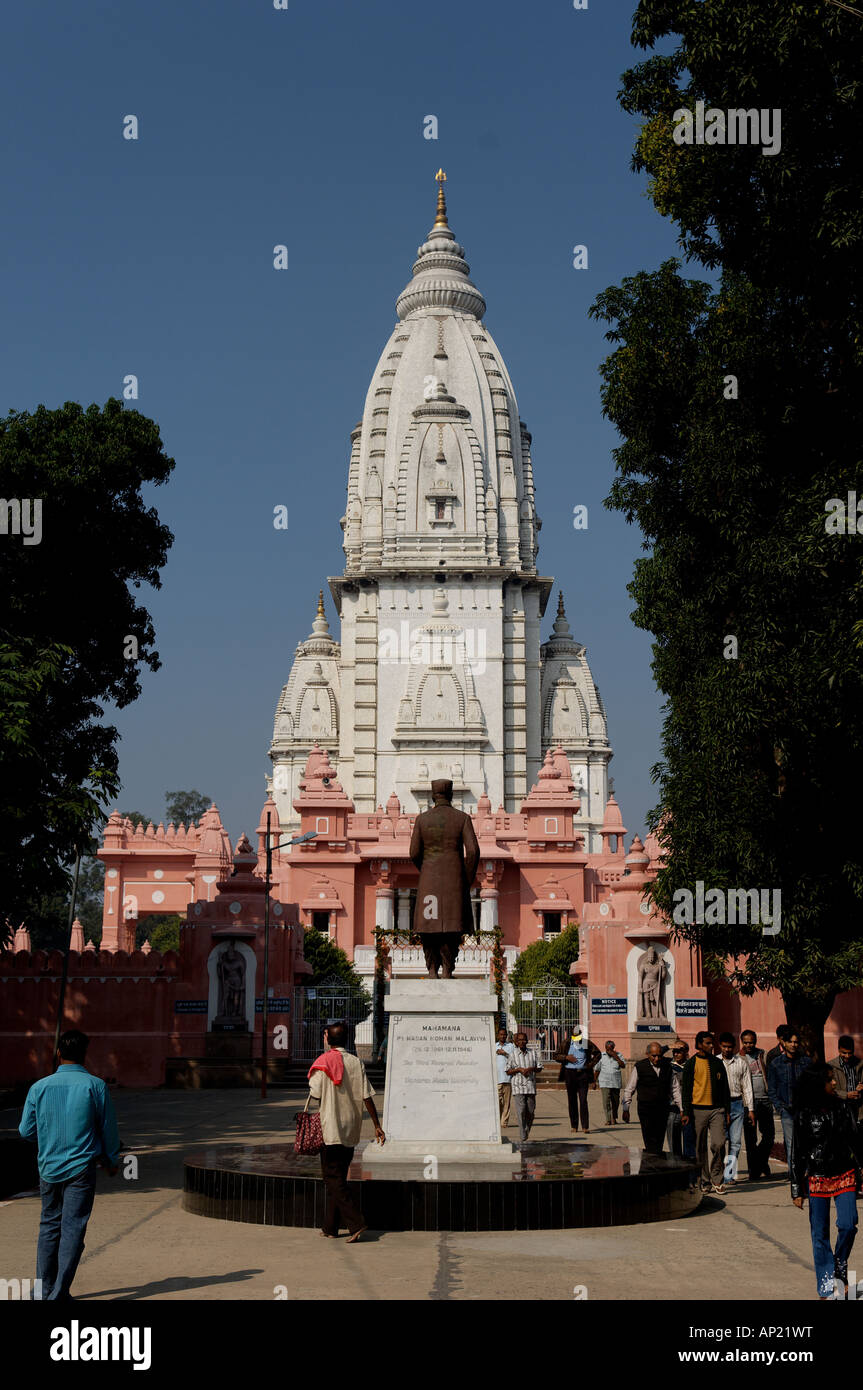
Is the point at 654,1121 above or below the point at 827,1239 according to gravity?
below

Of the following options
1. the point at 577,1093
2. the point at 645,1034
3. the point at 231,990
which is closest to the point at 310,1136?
the point at 577,1093

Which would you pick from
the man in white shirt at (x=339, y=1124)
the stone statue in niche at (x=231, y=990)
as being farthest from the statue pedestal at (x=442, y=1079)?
the stone statue in niche at (x=231, y=990)

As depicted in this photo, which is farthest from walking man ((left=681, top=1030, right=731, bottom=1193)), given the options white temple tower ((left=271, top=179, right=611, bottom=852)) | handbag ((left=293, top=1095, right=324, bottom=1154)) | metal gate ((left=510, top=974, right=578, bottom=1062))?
white temple tower ((left=271, top=179, right=611, bottom=852))

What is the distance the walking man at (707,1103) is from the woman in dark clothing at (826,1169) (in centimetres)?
418

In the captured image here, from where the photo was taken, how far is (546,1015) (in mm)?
29359

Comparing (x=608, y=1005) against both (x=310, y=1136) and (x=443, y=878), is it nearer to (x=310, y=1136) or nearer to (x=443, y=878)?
(x=443, y=878)

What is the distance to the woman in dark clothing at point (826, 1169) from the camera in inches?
309

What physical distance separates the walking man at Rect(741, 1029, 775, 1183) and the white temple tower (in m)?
44.3

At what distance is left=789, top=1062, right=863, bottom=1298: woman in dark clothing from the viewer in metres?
7.84

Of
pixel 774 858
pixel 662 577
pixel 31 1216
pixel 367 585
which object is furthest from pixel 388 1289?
pixel 367 585

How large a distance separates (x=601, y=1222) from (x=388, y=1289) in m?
3.08

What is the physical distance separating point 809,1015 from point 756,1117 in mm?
2237

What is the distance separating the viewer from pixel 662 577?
17688 millimetres

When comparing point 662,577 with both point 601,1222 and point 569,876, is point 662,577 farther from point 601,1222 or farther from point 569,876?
point 569,876
